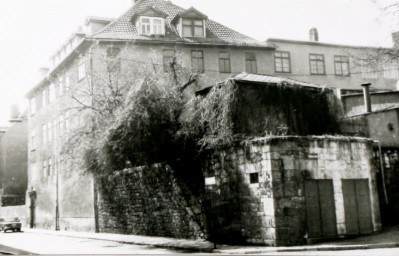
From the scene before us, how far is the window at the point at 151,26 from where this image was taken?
31.0m

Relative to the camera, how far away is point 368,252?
13.2m

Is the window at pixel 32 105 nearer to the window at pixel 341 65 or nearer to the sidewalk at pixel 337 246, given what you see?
the window at pixel 341 65

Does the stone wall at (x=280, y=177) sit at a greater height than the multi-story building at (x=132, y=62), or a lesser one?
lesser

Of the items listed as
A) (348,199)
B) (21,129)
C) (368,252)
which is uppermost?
(21,129)

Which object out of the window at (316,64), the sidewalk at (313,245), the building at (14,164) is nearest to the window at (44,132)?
the building at (14,164)

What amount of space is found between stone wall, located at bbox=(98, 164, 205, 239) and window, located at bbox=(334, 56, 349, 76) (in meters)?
20.1

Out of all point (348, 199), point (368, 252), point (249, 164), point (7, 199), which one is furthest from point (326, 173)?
point (7, 199)

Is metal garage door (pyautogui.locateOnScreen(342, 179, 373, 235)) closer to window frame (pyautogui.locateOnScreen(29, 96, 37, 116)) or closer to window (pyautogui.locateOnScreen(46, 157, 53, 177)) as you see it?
window (pyautogui.locateOnScreen(46, 157, 53, 177))

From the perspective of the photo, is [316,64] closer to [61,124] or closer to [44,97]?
[61,124]

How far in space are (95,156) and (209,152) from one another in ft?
27.9

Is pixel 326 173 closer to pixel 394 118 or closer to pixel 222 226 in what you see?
pixel 222 226

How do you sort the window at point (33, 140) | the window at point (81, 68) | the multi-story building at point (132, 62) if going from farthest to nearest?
the window at point (33, 140), the window at point (81, 68), the multi-story building at point (132, 62)

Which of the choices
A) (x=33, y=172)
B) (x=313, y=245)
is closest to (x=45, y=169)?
(x=33, y=172)

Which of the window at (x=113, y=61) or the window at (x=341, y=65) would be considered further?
the window at (x=341, y=65)
